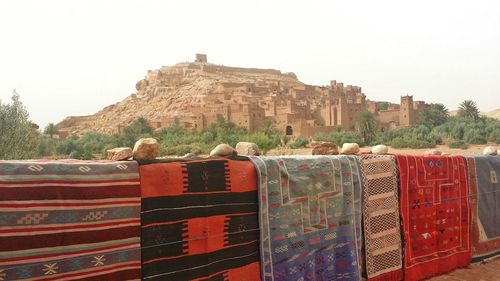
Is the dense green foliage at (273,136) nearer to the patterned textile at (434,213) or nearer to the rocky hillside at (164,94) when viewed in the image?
the patterned textile at (434,213)

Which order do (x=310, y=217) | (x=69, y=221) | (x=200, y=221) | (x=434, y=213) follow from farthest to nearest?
(x=434, y=213) → (x=310, y=217) → (x=200, y=221) → (x=69, y=221)

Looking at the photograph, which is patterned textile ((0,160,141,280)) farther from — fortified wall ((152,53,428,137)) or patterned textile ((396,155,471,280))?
fortified wall ((152,53,428,137))

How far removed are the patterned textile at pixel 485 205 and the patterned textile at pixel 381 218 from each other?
1427 millimetres

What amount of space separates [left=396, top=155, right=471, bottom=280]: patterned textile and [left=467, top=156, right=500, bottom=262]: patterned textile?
0.15 m

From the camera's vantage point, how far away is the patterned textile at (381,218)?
352 cm

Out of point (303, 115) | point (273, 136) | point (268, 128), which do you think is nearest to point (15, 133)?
point (273, 136)

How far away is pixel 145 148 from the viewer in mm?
2602

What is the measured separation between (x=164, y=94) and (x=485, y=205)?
6743 cm

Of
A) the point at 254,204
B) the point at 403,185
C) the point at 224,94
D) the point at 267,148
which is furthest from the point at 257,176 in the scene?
the point at 224,94

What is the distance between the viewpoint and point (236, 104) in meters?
45.1

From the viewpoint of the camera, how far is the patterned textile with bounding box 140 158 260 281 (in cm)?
229

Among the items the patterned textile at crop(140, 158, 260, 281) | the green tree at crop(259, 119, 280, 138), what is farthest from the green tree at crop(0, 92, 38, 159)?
the green tree at crop(259, 119, 280, 138)

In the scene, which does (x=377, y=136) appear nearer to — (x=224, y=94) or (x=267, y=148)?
(x=267, y=148)

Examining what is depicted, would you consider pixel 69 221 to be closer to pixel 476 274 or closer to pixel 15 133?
pixel 476 274
